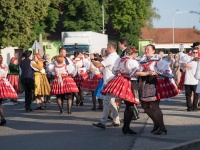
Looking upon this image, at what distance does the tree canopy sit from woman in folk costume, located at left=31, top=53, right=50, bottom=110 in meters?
32.6

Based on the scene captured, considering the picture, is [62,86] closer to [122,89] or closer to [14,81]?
[122,89]

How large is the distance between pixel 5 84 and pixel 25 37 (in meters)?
39.3

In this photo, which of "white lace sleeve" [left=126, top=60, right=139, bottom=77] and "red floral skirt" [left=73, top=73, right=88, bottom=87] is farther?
"red floral skirt" [left=73, top=73, right=88, bottom=87]

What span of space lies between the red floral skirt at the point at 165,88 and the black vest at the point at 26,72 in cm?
781

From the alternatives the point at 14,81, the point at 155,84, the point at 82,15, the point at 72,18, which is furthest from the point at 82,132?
the point at 72,18

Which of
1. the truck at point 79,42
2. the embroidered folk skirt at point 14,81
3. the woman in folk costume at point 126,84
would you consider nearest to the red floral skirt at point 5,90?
the woman in folk costume at point 126,84

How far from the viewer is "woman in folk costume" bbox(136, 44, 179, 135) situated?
11.1 meters

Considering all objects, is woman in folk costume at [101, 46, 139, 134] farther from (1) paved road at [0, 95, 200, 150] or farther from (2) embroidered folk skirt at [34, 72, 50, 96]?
(2) embroidered folk skirt at [34, 72, 50, 96]

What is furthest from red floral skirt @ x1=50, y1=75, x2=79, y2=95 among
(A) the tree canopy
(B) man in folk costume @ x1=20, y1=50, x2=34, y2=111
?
(A) the tree canopy

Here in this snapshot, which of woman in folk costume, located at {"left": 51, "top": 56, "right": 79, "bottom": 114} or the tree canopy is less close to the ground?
the tree canopy

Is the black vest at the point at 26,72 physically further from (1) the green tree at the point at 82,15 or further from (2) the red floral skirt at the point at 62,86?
(1) the green tree at the point at 82,15

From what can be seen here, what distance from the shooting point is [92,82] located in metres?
18.1

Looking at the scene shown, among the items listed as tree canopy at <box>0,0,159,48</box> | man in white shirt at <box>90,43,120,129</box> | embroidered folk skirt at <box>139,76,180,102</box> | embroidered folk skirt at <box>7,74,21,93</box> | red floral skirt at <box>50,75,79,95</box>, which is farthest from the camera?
tree canopy at <box>0,0,159,48</box>

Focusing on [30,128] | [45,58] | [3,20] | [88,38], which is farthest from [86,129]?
[3,20]
